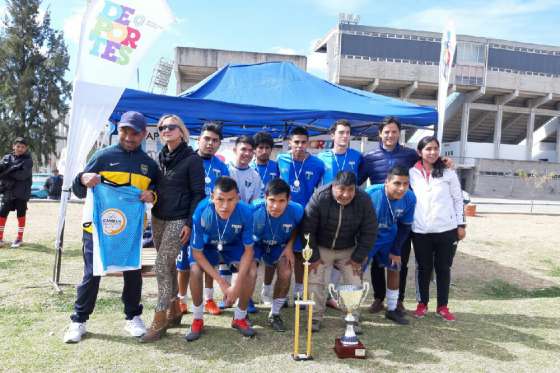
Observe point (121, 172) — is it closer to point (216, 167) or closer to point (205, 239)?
point (205, 239)

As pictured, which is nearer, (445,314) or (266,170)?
(445,314)

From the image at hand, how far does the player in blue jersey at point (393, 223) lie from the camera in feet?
12.5

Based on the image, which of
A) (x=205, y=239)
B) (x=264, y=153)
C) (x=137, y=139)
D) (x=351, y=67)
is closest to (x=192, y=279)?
(x=205, y=239)

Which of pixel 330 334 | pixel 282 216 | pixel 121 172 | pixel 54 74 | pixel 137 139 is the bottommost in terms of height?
pixel 330 334

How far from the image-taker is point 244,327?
3.62 metres

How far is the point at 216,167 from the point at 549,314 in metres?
4.03

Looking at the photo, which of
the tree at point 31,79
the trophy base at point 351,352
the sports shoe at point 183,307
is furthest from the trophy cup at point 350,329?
the tree at point 31,79

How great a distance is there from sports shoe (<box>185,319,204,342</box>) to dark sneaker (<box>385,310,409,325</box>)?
1.91 metres

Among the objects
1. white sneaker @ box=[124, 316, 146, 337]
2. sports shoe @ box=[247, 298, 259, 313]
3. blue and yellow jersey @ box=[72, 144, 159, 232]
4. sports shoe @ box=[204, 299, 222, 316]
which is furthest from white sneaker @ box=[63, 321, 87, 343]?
sports shoe @ box=[247, 298, 259, 313]

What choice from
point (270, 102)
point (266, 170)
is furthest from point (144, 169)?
point (270, 102)

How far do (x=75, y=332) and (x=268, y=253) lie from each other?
1760 millimetres

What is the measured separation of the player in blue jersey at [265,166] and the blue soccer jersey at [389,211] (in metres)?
1.23

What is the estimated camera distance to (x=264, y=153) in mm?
4734

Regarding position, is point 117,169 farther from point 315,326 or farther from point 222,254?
point 315,326
